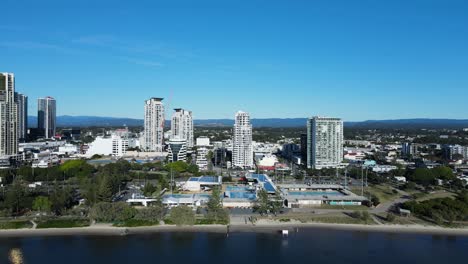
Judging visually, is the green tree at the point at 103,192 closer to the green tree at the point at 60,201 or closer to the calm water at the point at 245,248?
the green tree at the point at 60,201

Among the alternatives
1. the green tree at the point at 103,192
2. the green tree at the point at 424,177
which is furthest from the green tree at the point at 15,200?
the green tree at the point at 424,177

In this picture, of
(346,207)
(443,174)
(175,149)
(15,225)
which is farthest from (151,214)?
(443,174)

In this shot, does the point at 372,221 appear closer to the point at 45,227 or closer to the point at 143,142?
the point at 45,227

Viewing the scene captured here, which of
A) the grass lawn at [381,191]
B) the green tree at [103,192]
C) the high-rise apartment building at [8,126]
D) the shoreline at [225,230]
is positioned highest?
the high-rise apartment building at [8,126]

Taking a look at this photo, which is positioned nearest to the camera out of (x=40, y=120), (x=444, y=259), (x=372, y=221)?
(x=444, y=259)

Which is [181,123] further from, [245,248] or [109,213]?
[245,248]

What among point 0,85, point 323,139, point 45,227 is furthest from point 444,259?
point 0,85

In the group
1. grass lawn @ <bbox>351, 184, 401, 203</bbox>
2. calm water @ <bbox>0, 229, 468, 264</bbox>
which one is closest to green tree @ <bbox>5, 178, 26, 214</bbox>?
calm water @ <bbox>0, 229, 468, 264</bbox>
